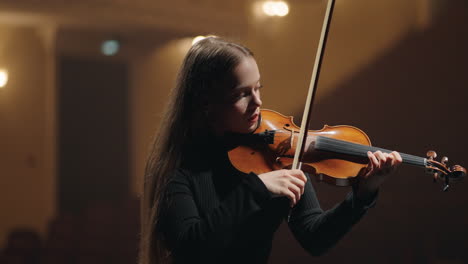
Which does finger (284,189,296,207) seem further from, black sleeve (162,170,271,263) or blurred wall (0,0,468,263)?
blurred wall (0,0,468,263)

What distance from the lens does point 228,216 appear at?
0.77m

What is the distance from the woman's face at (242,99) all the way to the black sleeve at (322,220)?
20 cm

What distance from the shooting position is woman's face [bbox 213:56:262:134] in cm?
88

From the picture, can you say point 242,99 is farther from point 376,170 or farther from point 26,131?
point 26,131

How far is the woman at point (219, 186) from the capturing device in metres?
0.78

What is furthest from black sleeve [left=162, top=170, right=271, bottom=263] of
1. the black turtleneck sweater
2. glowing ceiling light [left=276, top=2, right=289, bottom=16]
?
glowing ceiling light [left=276, top=2, right=289, bottom=16]

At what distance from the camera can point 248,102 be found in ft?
2.88

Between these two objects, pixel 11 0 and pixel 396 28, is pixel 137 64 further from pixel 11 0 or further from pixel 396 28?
pixel 396 28

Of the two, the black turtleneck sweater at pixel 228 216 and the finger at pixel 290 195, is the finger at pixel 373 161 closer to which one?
the black turtleneck sweater at pixel 228 216

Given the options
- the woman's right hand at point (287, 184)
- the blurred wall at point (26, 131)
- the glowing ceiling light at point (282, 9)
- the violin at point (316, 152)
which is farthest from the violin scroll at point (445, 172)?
the blurred wall at point (26, 131)

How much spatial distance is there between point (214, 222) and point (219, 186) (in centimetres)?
13

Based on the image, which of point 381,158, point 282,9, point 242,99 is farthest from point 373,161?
point 282,9

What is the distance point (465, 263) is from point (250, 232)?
1650mm

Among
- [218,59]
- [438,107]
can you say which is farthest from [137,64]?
[218,59]
